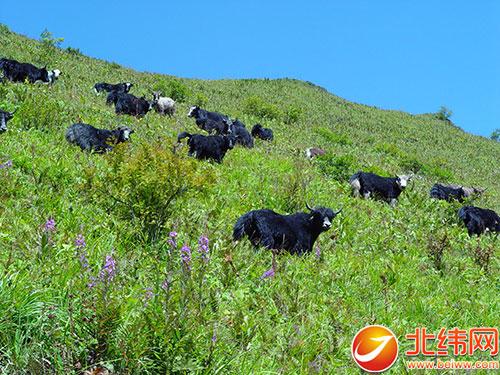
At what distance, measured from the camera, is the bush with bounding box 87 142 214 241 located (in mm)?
7348

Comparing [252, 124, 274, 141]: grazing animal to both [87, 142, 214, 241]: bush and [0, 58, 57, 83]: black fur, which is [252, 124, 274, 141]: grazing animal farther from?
[87, 142, 214, 241]: bush

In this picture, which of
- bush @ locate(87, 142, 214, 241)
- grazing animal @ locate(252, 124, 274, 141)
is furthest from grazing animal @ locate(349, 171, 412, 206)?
bush @ locate(87, 142, 214, 241)

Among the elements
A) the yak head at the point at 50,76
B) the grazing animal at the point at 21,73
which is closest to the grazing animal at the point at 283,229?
the grazing animal at the point at 21,73

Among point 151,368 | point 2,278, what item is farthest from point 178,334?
point 2,278

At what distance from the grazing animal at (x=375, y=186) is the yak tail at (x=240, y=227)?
7.93 meters

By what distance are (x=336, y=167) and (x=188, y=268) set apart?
1507cm

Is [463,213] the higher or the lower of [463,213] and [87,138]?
the higher

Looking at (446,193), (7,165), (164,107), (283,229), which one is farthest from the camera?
(164,107)

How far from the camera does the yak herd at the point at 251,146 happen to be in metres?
8.99

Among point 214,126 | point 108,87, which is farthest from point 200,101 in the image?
point 214,126

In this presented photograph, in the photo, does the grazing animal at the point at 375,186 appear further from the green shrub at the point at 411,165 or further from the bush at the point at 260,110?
the bush at the point at 260,110

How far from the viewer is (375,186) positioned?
53.9 feet

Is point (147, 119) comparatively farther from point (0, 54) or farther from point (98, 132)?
point (0, 54)

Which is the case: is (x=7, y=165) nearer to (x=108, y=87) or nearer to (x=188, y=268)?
(x=188, y=268)
